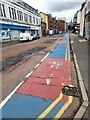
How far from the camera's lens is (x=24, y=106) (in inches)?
199

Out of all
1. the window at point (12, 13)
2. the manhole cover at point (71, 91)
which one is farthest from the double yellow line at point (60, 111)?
the window at point (12, 13)

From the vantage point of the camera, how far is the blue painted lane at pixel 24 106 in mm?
4570

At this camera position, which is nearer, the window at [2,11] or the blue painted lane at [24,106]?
the blue painted lane at [24,106]

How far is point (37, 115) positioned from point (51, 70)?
4991 mm

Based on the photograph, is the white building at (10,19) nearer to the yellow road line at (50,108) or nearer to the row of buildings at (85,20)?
the row of buildings at (85,20)

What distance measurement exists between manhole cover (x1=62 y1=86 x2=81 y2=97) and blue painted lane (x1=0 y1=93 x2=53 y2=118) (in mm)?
989

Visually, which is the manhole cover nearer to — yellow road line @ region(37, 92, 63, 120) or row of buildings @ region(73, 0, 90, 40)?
yellow road line @ region(37, 92, 63, 120)

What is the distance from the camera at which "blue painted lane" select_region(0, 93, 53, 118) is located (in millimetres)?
4570

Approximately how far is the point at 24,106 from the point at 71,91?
2081 mm

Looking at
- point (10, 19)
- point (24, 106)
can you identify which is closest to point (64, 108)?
point (24, 106)

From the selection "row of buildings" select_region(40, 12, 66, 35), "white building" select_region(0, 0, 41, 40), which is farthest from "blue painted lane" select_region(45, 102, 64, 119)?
"row of buildings" select_region(40, 12, 66, 35)

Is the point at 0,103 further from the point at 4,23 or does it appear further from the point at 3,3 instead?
the point at 3,3

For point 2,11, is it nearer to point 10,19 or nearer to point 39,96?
point 10,19

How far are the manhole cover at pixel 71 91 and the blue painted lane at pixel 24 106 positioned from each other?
989 mm
